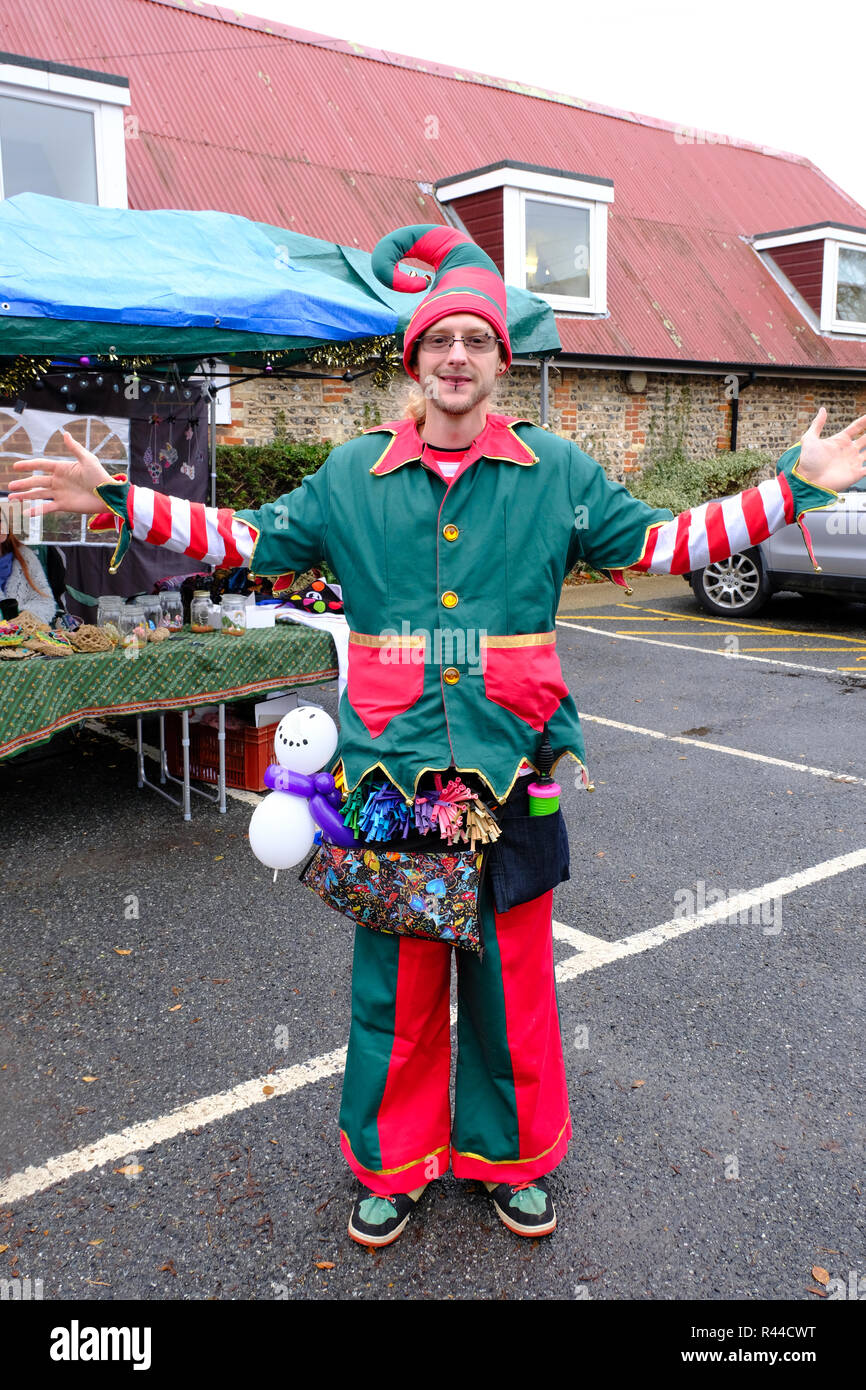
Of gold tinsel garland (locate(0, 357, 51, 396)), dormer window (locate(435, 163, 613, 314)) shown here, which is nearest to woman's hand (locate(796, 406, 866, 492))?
gold tinsel garland (locate(0, 357, 51, 396))

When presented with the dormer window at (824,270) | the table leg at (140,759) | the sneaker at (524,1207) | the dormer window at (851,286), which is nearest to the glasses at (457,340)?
the sneaker at (524,1207)

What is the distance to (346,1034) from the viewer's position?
333cm

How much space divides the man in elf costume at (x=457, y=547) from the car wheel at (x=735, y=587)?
863 cm

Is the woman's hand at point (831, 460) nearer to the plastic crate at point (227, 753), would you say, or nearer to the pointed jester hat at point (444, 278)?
the pointed jester hat at point (444, 278)

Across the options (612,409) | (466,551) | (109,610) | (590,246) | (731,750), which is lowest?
(731,750)

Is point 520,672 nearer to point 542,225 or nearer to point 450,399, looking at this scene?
point 450,399

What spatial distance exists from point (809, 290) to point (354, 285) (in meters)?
13.3

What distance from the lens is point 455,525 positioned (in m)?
2.23

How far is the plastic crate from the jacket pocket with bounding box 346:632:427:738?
3353 millimetres

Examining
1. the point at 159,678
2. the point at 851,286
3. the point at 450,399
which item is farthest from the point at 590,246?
the point at 450,399

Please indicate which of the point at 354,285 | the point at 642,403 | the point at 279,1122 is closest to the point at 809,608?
the point at 642,403

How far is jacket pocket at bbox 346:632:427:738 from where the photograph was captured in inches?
88.7

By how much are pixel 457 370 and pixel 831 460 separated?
2.66 feet

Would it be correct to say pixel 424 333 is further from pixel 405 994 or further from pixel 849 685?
pixel 849 685
